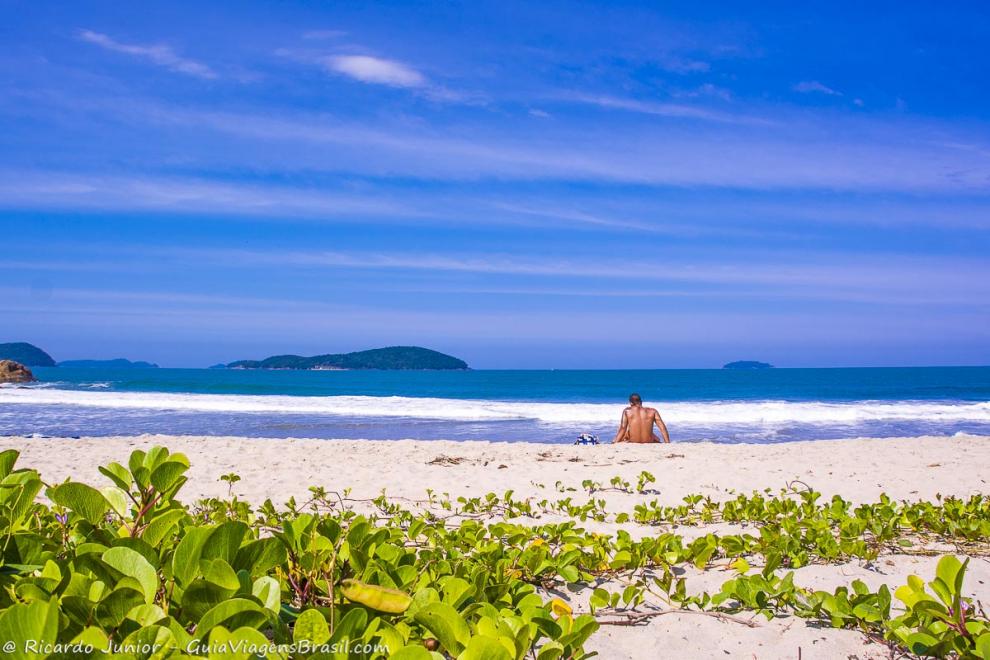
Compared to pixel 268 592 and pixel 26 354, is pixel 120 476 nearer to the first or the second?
pixel 268 592

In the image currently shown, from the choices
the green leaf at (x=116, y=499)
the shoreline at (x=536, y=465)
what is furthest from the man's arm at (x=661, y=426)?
the green leaf at (x=116, y=499)

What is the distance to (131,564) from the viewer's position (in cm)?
107

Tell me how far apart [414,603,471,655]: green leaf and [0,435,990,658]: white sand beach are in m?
1.27

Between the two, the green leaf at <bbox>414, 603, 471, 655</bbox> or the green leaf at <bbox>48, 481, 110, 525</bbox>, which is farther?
the green leaf at <bbox>48, 481, 110, 525</bbox>

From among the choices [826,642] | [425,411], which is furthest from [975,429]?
[826,642]

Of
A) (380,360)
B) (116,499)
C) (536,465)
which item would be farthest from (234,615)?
(380,360)

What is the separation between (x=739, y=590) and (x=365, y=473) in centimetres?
564

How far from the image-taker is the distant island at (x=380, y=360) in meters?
126

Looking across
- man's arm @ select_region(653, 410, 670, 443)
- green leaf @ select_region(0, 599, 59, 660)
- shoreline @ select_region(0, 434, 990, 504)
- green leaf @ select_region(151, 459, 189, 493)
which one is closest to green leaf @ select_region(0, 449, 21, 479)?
green leaf @ select_region(151, 459, 189, 493)

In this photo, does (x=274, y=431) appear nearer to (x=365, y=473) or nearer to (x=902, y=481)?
(x=365, y=473)

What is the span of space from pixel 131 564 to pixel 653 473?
702cm

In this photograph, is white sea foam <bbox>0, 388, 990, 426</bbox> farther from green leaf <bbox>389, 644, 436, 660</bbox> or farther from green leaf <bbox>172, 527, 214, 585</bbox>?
green leaf <bbox>389, 644, 436, 660</bbox>

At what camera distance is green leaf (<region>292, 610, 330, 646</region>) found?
102 cm

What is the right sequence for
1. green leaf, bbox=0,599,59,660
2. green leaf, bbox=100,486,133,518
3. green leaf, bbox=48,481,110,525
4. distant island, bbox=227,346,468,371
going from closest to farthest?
green leaf, bbox=0,599,59,660 < green leaf, bbox=48,481,110,525 < green leaf, bbox=100,486,133,518 < distant island, bbox=227,346,468,371
